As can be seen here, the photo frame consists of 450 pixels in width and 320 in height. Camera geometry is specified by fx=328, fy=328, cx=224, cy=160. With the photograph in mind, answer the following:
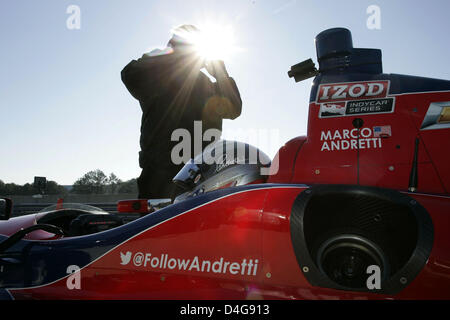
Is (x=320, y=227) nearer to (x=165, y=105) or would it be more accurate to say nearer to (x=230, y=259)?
(x=230, y=259)

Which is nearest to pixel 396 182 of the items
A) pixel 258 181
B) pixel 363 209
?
pixel 363 209

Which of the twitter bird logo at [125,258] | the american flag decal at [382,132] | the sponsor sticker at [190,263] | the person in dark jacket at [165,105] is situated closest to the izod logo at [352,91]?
the american flag decal at [382,132]

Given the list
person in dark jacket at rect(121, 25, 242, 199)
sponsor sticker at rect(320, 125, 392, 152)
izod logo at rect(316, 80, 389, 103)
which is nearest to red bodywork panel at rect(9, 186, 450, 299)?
sponsor sticker at rect(320, 125, 392, 152)

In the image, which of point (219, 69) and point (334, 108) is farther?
point (219, 69)

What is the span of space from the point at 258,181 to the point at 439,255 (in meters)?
1.23

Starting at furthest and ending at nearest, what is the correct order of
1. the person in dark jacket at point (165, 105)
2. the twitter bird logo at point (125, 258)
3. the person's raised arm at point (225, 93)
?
the person in dark jacket at point (165, 105) → the person's raised arm at point (225, 93) → the twitter bird logo at point (125, 258)

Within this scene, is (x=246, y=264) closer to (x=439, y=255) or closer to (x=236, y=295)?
(x=236, y=295)

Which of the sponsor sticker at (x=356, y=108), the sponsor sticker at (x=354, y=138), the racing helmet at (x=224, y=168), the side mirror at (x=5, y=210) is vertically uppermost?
the sponsor sticker at (x=356, y=108)

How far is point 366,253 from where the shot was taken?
1.56 meters

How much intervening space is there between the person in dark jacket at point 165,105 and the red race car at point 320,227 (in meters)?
4.28

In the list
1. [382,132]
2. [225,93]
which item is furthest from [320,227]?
[225,93]

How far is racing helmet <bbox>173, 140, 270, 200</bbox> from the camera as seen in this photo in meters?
2.40

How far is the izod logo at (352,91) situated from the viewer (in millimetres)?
2027

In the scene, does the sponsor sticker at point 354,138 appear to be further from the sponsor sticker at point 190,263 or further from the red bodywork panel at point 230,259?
the sponsor sticker at point 190,263
